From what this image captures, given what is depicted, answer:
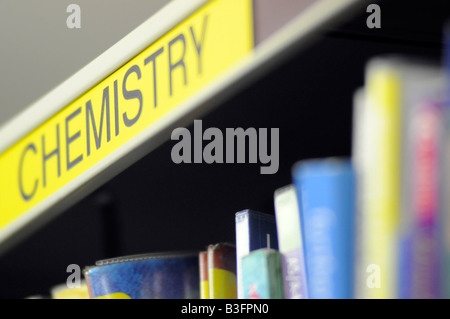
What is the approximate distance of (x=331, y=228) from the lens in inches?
24.9

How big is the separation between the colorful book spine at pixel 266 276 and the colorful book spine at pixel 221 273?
0.14m

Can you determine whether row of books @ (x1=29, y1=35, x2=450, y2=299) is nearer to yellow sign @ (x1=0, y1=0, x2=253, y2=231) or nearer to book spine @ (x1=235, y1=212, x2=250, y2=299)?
book spine @ (x1=235, y1=212, x2=250, y2=299)

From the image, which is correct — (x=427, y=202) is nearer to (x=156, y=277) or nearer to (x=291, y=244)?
(x=291, y=244)

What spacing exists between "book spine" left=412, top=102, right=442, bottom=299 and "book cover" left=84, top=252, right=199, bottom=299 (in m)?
0.51

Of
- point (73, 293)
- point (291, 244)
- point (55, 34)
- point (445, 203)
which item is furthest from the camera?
point (55, 34)

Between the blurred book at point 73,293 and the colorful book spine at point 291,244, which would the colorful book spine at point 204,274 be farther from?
the blurred book at point 73,293

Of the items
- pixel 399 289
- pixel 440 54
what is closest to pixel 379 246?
pixel 399 289

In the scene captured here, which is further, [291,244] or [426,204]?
[291,244]

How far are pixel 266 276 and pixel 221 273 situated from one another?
17 cm

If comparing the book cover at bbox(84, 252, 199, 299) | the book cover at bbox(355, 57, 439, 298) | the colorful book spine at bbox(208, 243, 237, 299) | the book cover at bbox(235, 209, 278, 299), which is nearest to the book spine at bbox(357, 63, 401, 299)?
the book cover at bbox(355, 57, 439, 298)

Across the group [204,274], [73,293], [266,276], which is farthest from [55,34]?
[266,276]

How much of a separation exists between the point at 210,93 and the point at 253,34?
3.5 inches

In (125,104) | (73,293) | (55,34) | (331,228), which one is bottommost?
(73,293)

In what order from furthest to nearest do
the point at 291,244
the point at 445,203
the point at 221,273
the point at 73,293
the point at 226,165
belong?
1. the point at 73,293
2. the point at 226,165
3. the point at 221,273
4. the point at 291,244
5. the point at 445,203
